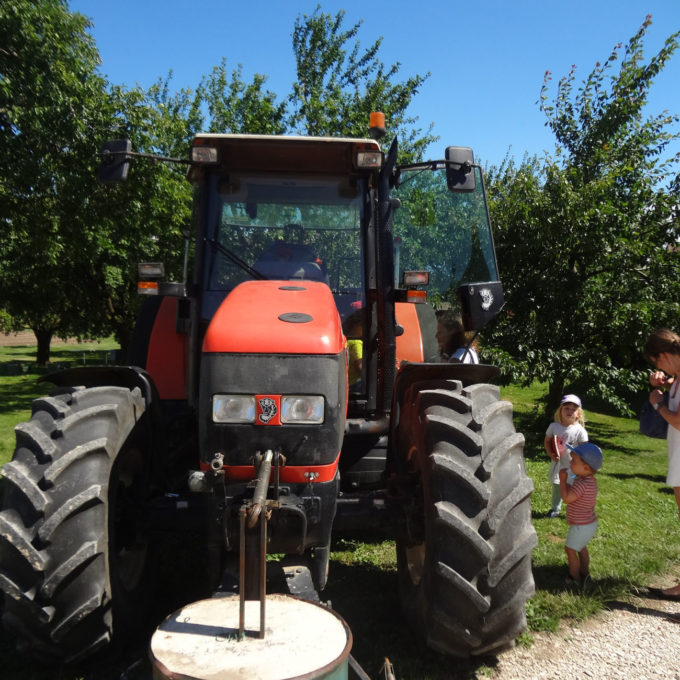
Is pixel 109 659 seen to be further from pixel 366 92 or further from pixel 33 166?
pixel 366 92

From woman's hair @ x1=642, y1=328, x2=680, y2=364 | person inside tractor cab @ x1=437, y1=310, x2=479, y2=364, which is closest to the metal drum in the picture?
person inside tractor cab @ x1=437, y1=310, x2=479, y2=364

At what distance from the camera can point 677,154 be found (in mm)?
10625

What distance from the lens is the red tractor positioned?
2.83m

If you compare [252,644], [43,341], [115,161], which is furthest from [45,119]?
[43,341]

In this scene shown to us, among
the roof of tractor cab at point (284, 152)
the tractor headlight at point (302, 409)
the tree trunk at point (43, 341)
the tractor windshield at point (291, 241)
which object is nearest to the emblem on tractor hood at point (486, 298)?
the tractor windshield at point (291, 241)

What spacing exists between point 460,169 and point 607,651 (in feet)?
9.20

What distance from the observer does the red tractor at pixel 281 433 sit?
283 centimetres

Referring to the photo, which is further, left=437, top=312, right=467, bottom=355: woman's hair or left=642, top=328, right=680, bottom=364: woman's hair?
left=437, top=312, right=467, bottom=355: woman's hair

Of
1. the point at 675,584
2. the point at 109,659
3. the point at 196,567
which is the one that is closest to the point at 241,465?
the point at 109,659

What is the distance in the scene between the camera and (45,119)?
9688 millimetres

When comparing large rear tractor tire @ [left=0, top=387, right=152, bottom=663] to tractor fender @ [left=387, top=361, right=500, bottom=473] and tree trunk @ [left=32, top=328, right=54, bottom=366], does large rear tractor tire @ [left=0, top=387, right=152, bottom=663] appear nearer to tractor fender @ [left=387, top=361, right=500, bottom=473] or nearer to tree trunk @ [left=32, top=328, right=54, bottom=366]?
tractor fender @ [left=387, top=361, right=500, bottom=473]

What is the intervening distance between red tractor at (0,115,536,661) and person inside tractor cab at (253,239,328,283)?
12 millimetres

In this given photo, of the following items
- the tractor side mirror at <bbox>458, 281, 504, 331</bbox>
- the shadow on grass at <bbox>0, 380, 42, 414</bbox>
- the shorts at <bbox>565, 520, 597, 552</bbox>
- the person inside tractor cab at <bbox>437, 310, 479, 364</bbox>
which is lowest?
the shadow on grass at <bbox>0, 380, 42, 414</bbox>

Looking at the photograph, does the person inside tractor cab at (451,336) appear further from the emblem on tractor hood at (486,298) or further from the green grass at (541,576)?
the green grass at (541,576)
